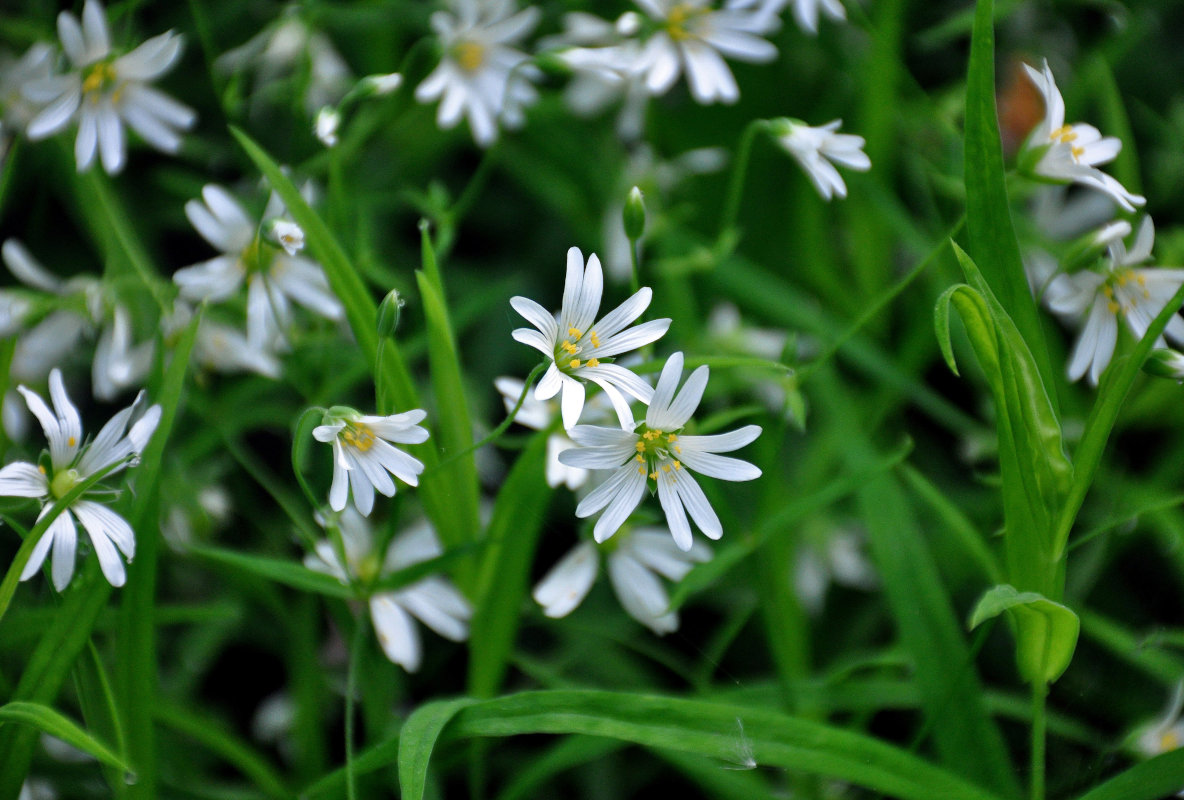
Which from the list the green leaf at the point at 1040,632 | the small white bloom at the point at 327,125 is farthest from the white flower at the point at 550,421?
the green leaf at the point at 1040,632

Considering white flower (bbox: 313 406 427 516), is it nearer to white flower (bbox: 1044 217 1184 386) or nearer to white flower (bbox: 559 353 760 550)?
white flower (bbox: 559 353 760 550)

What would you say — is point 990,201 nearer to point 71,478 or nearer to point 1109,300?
point 1109,300

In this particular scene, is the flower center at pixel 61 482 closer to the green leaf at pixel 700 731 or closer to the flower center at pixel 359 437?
the flower center at pixel 359 437

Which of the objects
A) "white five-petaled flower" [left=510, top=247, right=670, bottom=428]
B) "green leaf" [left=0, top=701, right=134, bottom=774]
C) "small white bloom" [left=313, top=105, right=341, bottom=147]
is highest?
"small white bloom" [left=313, top=105, right=341, bottom=147]

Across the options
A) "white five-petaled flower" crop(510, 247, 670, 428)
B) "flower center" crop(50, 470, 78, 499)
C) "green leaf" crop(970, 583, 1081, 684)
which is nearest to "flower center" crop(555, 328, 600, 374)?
"white five-petaled flower" crop(510, 247, 670, 428)

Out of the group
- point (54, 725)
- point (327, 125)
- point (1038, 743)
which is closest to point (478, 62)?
point (327, 125)

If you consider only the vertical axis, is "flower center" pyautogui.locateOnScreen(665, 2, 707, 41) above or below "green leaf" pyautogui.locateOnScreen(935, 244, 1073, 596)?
above
